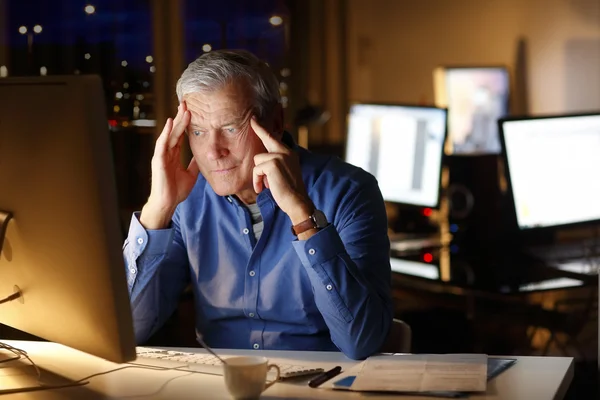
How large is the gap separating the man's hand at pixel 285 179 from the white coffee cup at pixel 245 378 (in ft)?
1.69

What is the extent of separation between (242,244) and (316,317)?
0.83ft

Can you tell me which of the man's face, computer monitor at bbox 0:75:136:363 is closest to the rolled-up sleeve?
the man's face

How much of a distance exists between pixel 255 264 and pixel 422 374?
0.64 meters

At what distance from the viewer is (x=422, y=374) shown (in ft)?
5.69

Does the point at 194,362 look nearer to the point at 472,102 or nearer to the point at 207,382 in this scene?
the point at 207,382

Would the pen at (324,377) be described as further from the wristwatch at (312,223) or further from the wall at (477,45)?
the wall at (477,45)

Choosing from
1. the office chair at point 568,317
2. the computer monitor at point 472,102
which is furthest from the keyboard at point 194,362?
the computer monitor at point 472,102

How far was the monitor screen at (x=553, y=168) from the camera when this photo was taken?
3.25m

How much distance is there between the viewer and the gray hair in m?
2.21

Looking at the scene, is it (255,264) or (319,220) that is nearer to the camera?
(319,220)

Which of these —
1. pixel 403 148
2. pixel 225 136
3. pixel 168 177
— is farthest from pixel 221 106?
pixel 403 148

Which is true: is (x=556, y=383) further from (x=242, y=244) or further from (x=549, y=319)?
(x=549, y=319)

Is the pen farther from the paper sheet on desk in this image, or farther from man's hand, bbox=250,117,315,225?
man's hand, bbox=250,117,315,225

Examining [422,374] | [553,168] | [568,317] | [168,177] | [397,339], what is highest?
[168,177]
